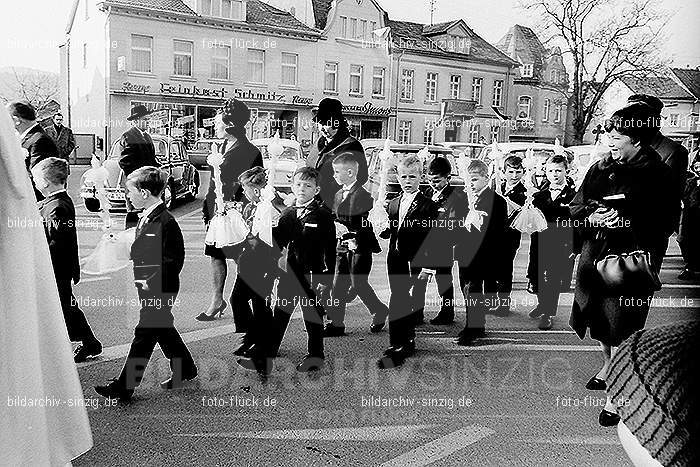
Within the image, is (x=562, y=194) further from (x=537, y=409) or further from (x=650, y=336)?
(x=650, y=336)

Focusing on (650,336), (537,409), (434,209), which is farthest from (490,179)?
(650,336)

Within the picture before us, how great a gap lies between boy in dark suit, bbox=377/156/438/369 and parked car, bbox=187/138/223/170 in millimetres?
1208

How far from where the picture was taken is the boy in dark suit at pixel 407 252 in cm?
418

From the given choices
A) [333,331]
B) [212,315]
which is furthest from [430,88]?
[212,315]

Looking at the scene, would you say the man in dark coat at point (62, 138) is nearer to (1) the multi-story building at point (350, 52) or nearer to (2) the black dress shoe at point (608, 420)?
(1) the multi-story building at point (350, 52)

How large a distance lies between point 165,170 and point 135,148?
0.90 ft

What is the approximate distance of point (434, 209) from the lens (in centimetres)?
423

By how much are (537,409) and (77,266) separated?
8.58 feet

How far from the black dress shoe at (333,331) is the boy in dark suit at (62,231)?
1.55 meters

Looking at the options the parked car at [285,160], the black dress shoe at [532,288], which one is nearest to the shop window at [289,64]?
the parked car at [285,160]

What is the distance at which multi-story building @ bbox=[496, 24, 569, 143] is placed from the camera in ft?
12.9

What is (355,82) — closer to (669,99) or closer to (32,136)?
(669,99)

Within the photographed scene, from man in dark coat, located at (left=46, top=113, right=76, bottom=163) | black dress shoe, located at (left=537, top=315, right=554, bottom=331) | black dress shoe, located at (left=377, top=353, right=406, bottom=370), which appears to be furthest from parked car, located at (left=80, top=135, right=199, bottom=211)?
black dress shoe, located at (left=537, top=315, right=554, bottom=331)

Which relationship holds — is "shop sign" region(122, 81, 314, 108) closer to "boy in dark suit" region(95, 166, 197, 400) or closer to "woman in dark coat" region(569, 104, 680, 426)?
"boy in dark suit" region(95, 166, 197, 400)
